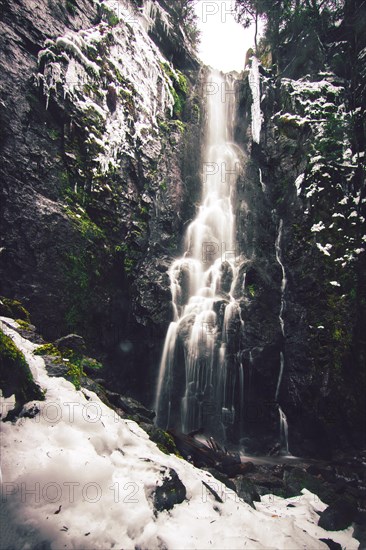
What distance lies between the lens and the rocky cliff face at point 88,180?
895 centimetres

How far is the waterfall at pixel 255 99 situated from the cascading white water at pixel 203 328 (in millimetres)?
3698

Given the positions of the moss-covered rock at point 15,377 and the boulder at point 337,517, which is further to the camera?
the boulder at point 337,517

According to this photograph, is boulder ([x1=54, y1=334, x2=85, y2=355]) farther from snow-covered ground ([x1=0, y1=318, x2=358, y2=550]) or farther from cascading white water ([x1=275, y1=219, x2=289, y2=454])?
cascading white water ([x1=275, y1=219, x2=289, y2=454])

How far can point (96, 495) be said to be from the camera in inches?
100.0

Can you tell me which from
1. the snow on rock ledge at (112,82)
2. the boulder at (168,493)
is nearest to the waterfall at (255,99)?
the snow on rock ledge at (112,82)

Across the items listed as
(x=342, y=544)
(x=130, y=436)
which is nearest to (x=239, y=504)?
(x=130, y=436)

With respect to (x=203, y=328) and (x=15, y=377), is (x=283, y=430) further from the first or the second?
(x=15, y=377)

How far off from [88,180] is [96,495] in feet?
33.7

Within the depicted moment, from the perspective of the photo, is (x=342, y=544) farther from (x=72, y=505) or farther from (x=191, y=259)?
(x=191, y=259)

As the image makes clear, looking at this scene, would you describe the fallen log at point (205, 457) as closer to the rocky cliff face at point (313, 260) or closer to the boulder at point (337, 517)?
the boulder at point (337, 517)

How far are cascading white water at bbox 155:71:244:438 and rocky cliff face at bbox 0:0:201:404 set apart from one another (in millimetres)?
844

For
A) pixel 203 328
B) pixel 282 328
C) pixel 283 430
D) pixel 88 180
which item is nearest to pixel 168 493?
pixel 203 328

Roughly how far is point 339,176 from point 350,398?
8.61m

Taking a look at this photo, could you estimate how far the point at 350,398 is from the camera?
9.85m
